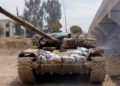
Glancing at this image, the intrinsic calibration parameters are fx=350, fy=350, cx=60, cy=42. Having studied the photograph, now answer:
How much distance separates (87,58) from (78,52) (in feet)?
1.41

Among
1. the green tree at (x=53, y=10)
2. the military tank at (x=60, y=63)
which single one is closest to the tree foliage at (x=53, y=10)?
the green tree at (x=53, y=10)

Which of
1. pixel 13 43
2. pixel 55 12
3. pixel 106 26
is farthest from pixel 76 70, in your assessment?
pixel 55 12

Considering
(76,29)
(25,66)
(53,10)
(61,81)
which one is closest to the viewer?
(25,66)

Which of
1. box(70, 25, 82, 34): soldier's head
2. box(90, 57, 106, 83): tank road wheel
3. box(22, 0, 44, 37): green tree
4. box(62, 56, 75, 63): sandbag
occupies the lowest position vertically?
box(90, 57, 106, 83): tank road wheel

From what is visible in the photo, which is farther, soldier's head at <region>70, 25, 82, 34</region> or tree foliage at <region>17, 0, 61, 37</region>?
tree foliage at <region>17, 0, 61, 37</region>

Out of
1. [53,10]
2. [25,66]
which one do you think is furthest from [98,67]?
[53,10]

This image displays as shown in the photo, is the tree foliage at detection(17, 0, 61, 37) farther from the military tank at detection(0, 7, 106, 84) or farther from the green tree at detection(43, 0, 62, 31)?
the military tank at detection(0, 7, 106, 84)

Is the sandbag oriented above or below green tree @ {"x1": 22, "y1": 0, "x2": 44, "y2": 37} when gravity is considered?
below

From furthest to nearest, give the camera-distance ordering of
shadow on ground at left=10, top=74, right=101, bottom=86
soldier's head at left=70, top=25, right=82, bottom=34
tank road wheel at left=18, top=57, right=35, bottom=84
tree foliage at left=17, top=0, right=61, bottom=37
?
tree foliage at left=17, top=0, right=61, bottom=37, soldier's head at left=70, top=25, right=82, bottom=34, shadow on ground at left=10, top=74, right=101, bottom=86, tank road wheel at left=18, top=57, right=35, bottom=84

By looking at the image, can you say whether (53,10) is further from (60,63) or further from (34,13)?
(60,63)

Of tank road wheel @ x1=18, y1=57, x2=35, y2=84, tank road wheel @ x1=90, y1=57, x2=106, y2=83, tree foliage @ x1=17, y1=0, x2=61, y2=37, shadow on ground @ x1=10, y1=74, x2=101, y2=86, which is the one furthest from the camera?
tree foliage @ x1=17, y1=0, x2=61, y2=37

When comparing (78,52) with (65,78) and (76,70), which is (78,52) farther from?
(65,78)

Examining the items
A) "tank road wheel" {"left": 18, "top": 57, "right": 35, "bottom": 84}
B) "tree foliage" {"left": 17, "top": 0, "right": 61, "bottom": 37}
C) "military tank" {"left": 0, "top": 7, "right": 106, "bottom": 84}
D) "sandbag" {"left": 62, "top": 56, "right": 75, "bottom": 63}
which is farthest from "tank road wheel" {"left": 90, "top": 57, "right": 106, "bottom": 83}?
"tree foliage" {"left": 17, "top": 0, "right": 61, "bottom": 37}

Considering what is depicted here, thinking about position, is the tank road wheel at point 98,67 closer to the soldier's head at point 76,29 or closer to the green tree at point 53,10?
the soldier's head at point 76,29
